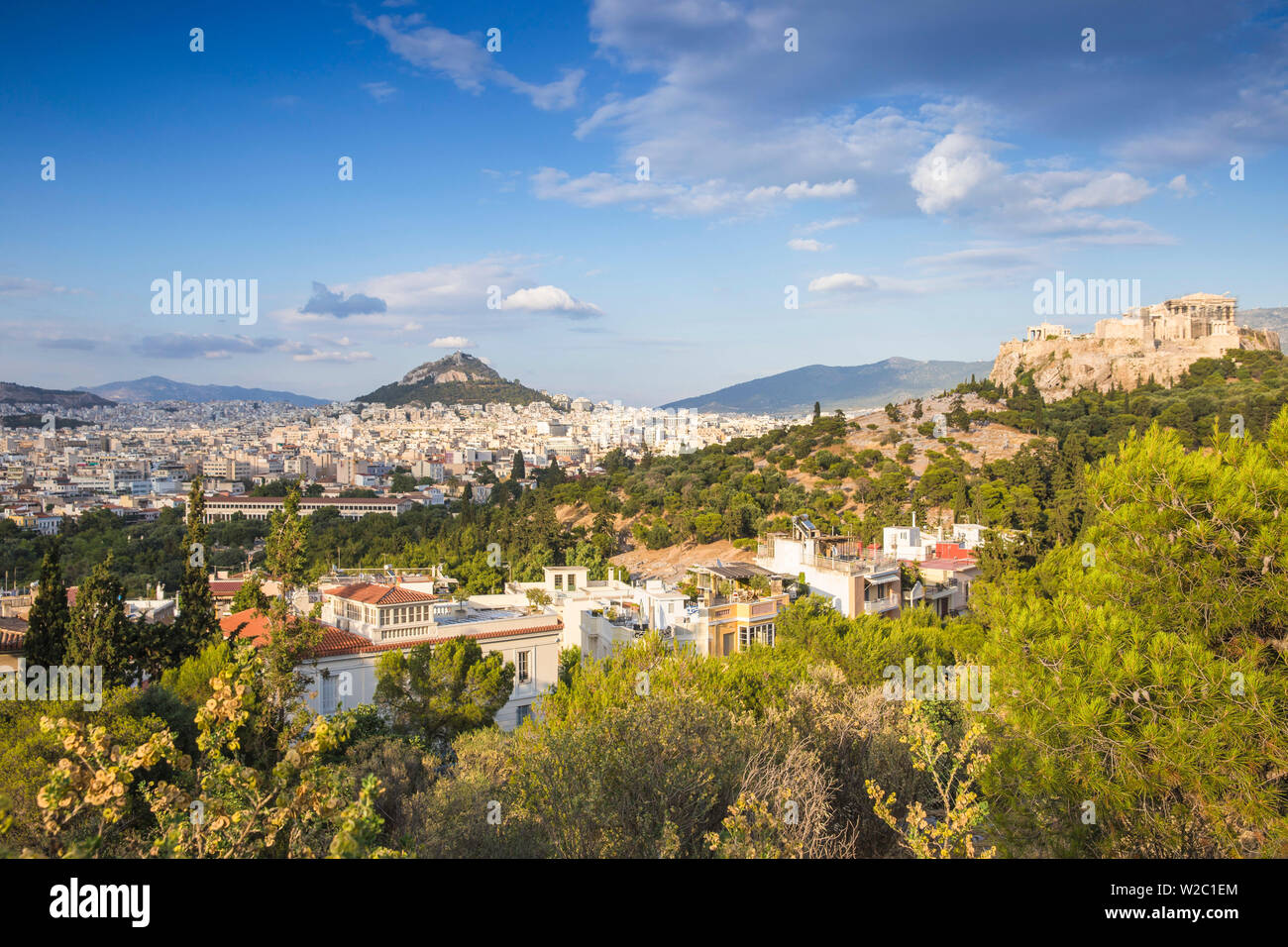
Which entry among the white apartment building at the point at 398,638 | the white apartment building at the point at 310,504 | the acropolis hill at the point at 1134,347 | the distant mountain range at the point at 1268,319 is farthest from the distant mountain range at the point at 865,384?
the white apartment building at the point at 398,638

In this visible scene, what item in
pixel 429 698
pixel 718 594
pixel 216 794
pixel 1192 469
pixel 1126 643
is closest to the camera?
pixel 216 794

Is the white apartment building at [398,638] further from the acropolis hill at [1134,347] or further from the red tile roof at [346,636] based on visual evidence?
the acropolis hill at [1134,347]

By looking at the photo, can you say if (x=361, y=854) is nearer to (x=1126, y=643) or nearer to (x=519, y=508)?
(x=1126, y=643)

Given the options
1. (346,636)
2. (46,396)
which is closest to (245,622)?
(346,636)

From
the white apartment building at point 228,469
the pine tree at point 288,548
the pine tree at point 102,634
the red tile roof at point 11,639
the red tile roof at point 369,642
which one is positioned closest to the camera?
the pine tree at point 288,548

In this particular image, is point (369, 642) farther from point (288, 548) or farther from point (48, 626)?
point (288, 548)

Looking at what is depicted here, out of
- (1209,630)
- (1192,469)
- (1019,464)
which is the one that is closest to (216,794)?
(1209,630)
